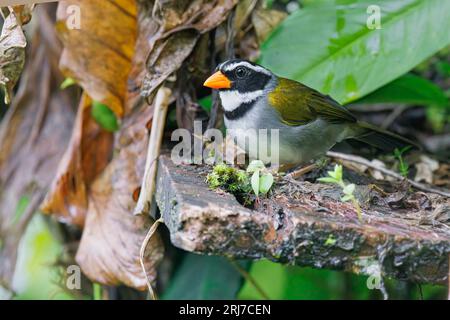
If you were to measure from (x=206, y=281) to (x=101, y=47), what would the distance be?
1655 mm

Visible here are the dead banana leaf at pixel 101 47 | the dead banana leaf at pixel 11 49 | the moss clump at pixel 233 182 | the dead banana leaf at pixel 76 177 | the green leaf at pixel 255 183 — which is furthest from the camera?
the dead banana leaf at pixel 76 177

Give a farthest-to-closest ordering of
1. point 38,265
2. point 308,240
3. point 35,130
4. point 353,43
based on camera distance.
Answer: point 35,130 → point 38,265 → point 353,43 → point 308,240

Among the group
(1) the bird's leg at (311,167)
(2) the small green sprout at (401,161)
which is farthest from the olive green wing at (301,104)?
(2) the small green sprout at (401,161)

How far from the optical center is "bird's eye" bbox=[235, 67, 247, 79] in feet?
12.8

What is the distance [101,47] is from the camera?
443 centimetres

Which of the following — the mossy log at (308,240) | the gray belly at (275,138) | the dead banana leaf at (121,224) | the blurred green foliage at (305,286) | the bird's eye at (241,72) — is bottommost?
the blurred green foliage at (305,286)

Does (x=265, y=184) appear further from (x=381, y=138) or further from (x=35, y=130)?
(x=35, y=130)

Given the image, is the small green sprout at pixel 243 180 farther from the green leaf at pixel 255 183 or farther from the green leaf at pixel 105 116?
the green leaf at pixel 105 116

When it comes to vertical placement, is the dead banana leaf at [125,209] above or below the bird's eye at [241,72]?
below

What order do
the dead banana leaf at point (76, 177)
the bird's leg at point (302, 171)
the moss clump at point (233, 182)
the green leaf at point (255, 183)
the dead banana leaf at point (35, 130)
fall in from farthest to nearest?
the dead banana leaf at point (35, 130) < the dead banana leaf at point (76, 177) < the bird's leg at point (302, 171) < the moss clump at point (233, 182) < the green leaf at point (255, 183)

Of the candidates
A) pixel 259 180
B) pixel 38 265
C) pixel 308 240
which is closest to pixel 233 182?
pixel 259 180

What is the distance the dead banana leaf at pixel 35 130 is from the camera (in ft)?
17.1

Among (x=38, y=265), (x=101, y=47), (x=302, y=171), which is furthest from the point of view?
(x=38, y=265)
